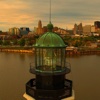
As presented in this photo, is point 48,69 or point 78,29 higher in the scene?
point 78,29

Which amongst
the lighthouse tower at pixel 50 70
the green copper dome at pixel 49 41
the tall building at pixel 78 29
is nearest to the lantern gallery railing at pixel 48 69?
the lighthouse tower at pixel 50 70

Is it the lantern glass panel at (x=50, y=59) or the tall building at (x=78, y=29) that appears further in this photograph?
the tall building at (x=78, y=29)

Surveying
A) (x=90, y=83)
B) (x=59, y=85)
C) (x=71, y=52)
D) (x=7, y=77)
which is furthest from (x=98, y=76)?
(x=71, y=52)

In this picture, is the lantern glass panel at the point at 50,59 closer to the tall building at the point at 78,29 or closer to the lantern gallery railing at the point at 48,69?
the lantern gallery railing at the point at 48,69

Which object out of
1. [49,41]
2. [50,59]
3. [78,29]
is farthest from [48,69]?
[78,29]

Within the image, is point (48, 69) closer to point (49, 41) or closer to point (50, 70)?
point (50, 70)

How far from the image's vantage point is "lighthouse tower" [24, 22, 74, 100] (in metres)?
4.12

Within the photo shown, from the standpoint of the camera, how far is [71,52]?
4953cm

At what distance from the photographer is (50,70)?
4.17m

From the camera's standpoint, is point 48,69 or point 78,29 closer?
point 48,69

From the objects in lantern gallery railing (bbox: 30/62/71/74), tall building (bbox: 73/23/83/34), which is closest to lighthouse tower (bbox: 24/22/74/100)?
lantern gallery railing (bbox: 30/62/71/74)

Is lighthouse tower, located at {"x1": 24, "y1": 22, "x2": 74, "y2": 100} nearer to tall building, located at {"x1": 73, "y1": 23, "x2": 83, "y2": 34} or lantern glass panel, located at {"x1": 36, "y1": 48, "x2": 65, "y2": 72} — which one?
lantern glass panel, located at {"x1": 36, "y1": 48, "x2": 65, "y2": 72}

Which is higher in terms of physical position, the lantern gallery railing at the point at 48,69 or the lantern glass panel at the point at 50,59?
the lantern glass panel at the point at 50,59

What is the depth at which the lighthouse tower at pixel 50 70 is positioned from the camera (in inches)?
162
